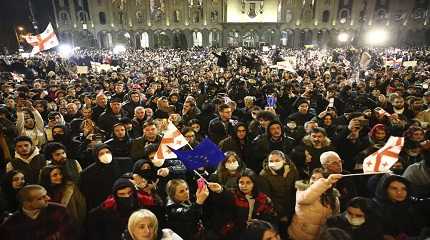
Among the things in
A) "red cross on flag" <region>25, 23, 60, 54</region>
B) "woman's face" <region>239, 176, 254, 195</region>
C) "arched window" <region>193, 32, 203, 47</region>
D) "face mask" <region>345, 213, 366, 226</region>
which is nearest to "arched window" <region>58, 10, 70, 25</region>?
"arched window" <region>193, 32, 203, 47</region>

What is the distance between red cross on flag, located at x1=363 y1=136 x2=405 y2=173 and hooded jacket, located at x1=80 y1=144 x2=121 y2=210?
336 centimetres

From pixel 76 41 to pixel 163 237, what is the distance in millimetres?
59942

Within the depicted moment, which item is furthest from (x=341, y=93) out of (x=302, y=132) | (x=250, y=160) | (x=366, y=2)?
(x=366, y=2)

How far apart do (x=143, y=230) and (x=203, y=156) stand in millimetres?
1369

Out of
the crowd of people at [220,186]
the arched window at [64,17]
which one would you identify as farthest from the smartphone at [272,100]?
the arched window at [64,17]

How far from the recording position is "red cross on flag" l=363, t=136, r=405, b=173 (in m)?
3.95

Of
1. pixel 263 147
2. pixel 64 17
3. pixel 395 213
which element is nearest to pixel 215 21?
pixel 64 17

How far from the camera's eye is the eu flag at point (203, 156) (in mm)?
4168

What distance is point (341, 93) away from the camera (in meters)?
9.60

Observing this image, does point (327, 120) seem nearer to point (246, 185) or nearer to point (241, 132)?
point (241, 132)

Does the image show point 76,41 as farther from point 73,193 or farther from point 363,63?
point 73,193

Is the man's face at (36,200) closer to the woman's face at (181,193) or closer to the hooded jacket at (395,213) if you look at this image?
the woman's face at (181,193)

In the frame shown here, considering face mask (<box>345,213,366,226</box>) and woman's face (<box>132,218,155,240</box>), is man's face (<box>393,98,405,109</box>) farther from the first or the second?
woman's face (<box>132,218,155,240</box>)

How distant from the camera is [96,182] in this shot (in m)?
4.31
